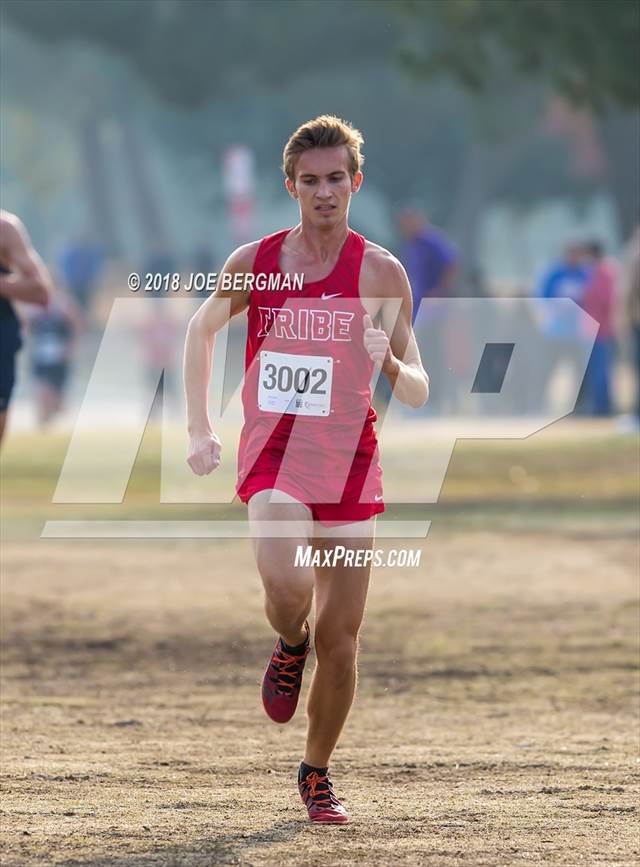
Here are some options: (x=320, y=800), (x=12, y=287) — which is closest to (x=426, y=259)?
(x=12, y=287)

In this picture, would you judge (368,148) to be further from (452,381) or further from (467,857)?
(467,857)

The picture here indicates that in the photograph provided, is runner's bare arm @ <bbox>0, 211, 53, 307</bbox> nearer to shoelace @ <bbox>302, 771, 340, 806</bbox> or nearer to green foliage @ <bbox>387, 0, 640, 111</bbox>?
shoelace @ <bbox>302, 771, 340, 806</bbox>

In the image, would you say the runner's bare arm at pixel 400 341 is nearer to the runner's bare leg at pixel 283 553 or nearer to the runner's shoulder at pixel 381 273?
the runner's shoulder at pixel 381 273

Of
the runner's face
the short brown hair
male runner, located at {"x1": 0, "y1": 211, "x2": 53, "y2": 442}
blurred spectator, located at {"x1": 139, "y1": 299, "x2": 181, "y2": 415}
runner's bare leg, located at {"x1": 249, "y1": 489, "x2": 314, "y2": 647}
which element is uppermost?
blurred spectator, located at {"x1": 139, "y1": 299, "x2": 181, "y2": 415}

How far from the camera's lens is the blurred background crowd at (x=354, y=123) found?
19.9 m

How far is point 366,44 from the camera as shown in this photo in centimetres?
3869

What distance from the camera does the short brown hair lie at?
605cm

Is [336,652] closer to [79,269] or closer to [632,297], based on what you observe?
[632,297]

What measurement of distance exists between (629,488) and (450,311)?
461 centimetres

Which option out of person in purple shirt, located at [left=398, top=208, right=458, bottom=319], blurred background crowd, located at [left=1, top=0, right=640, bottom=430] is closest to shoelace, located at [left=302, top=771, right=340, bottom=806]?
blurred background crowd, located at [left=1, top=0, right=640, bottom=430]

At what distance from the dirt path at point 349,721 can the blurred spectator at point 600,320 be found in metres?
8.97

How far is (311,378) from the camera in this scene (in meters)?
6.07

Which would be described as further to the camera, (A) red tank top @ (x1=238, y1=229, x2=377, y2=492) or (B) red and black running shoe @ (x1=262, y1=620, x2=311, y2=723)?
(B) red and black running shoe @ (x1=262, y1=620, x2=311, y2=723)

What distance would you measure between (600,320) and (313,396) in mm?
17303
